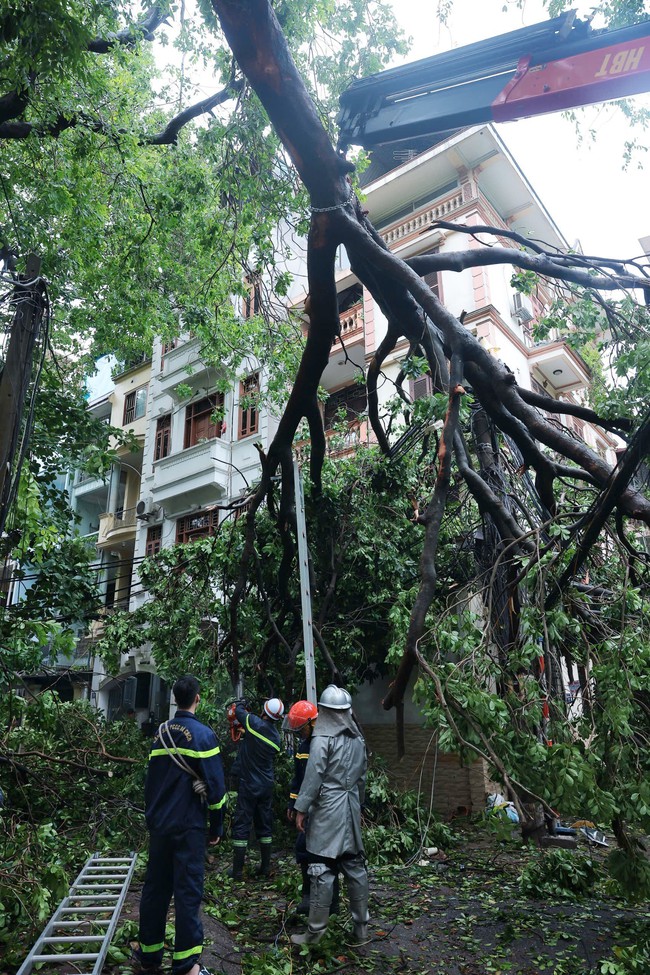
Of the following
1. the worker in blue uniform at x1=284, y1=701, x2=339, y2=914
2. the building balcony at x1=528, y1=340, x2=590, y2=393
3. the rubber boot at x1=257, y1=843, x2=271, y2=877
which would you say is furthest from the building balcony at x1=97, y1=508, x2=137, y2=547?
the worker in blue uniform at x1=284, y1=701, x2=339, y2=914

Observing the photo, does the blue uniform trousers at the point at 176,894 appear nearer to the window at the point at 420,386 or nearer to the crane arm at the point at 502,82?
the crane arm at the point at 502,82

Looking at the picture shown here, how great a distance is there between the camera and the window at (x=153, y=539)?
67.4ft

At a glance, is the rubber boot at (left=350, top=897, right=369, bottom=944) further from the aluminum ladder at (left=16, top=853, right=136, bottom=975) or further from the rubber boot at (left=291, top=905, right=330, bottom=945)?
the aluminum ladder at (left=16, top=853, right=136, bottom=975)

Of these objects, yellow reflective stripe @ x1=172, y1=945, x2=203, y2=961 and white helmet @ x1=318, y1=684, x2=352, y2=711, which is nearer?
yellow reflective stripe @ x1=172, y1=945, x2=203, y2=961

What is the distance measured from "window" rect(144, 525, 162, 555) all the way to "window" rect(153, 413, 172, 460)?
2419mm

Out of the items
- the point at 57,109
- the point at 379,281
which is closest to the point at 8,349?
the point at 379,281

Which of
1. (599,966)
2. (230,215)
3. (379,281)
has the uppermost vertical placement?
(230,215)

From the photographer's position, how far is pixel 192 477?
19.2 meters

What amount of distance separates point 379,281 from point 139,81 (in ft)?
23.9

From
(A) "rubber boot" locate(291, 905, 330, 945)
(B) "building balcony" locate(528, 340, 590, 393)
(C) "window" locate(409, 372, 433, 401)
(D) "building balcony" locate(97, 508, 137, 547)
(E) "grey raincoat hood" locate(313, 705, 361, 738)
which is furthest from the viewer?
(D) "building balcony" locate(97, 508, 137, 547)

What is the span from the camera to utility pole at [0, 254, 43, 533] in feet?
16.9

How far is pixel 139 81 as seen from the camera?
1074cm

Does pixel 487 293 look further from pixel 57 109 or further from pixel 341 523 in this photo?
pixel 57 109

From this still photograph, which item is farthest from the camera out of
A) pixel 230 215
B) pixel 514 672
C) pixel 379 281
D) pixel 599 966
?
pixel 230 215
